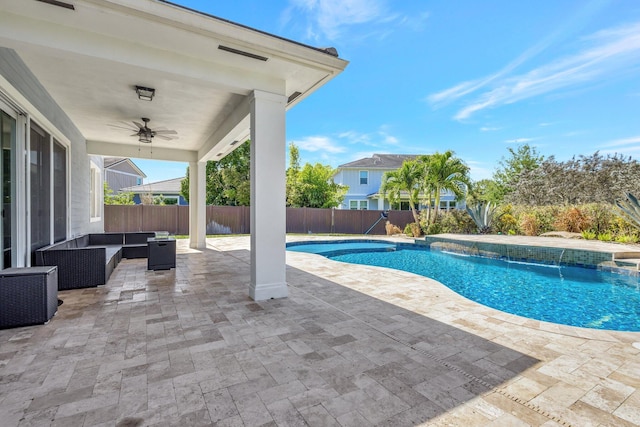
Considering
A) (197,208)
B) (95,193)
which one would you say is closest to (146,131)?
(197,208)

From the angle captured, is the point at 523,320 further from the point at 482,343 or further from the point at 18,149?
the point at 18,149

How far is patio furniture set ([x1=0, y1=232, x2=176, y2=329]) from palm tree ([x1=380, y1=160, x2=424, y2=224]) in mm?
10628

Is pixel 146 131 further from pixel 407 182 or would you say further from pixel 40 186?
pixel 407 182

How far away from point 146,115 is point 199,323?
4686 millimetres

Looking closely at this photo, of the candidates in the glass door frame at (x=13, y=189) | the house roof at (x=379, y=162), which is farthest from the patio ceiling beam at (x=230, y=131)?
the house roof at (x=379, y=162)

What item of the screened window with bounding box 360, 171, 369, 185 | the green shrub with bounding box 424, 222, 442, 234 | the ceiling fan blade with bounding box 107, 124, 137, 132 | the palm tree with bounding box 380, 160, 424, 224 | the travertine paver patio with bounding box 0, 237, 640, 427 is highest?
the screened window with bounding box 360, 171, 369, 185

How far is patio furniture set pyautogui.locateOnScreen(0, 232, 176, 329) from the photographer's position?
3135mm

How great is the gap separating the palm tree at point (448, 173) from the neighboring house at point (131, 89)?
10.1m

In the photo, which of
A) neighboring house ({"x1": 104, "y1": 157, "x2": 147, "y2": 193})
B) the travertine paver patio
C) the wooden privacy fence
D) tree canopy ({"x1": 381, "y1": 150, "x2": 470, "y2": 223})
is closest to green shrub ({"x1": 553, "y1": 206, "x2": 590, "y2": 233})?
tree canopy ({"x1": 381, "y1": 150, "x2": 470, "y2": 223})

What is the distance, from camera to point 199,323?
11.0ft

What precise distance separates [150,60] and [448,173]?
1264cm

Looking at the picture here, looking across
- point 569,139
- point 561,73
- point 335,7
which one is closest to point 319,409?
point 335,7

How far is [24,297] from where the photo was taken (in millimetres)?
3186

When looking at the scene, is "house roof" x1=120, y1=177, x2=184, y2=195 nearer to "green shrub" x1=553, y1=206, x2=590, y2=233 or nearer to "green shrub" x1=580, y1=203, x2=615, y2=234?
"green shrub" x1=553, y1=206, x2=590, y2=233
